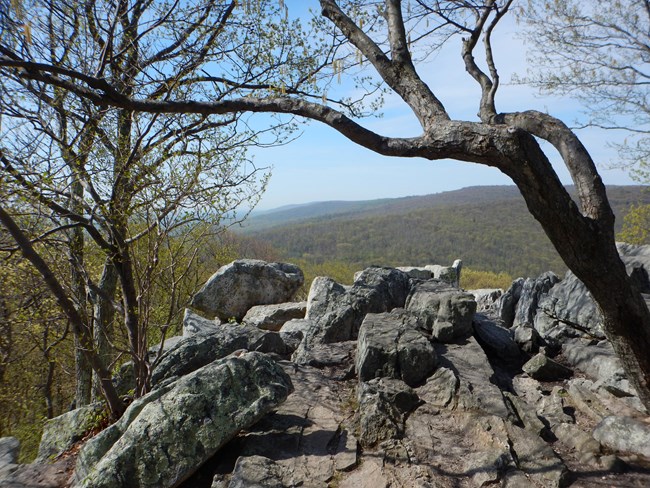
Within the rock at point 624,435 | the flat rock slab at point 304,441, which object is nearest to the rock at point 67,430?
the flat rock slab at point 304,441

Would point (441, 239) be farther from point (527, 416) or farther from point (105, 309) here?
point (527, 416)

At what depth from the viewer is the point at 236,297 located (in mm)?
14688

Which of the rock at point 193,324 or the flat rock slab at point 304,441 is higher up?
the rock at point 193,324

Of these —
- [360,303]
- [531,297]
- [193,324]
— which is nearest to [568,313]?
[531,297]

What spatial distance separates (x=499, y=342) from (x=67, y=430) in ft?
22.3

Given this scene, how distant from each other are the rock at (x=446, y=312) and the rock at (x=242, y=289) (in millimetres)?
8102

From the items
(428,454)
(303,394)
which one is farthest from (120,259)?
(428,454)

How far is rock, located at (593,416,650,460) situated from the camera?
434cm

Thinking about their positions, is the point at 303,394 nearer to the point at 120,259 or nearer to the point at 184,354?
the point at 184,354

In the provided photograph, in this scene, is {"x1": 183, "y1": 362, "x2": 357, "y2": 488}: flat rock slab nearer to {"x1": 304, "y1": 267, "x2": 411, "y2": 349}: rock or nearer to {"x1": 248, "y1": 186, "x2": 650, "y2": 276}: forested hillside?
{"x1": 304, "y1": 267, "x2": 411, "y2": 349}: rock

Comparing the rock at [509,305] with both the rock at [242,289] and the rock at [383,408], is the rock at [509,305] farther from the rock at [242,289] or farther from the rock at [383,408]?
the rock at [242,289]

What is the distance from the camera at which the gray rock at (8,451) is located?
5.38 metres

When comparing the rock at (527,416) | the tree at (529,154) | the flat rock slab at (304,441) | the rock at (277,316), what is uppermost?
the tree at (529,154)

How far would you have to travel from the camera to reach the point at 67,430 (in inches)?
238
